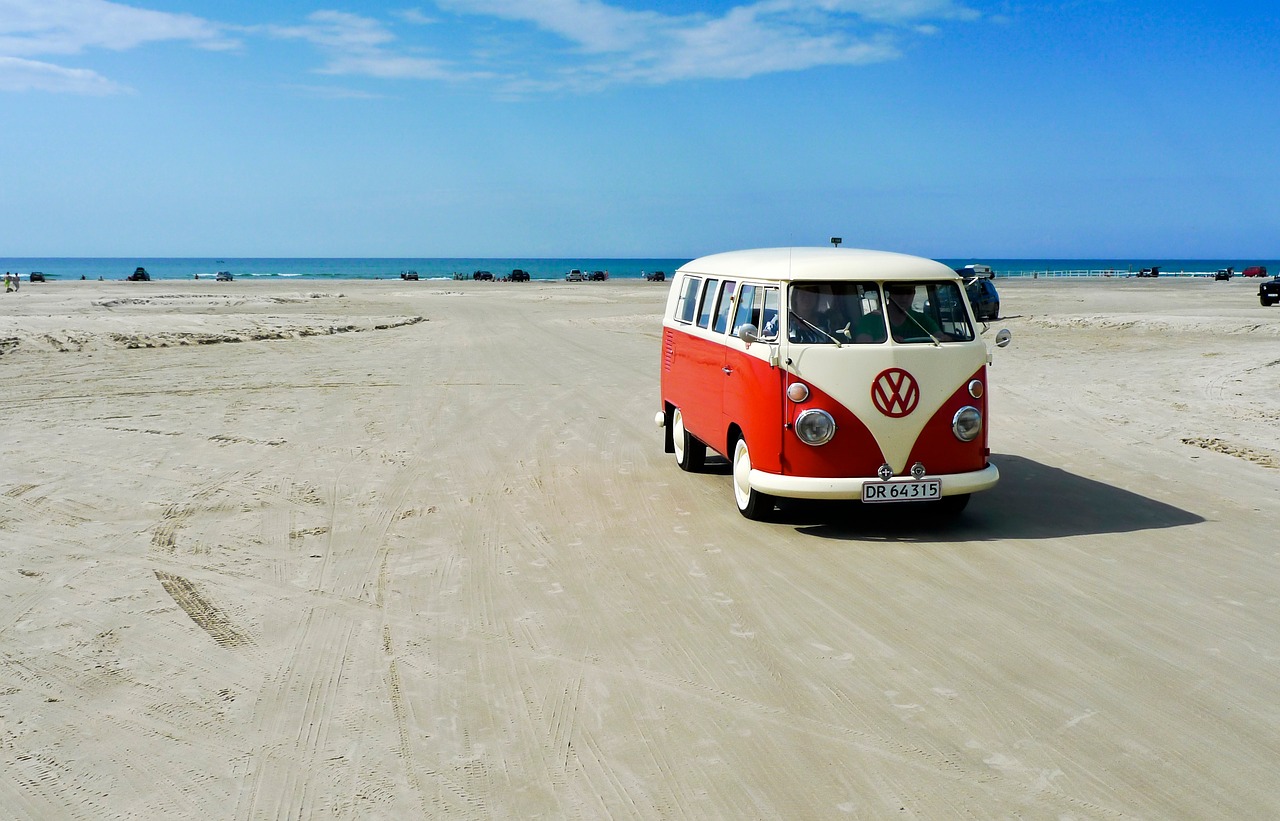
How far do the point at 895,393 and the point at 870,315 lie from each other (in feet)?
2.24

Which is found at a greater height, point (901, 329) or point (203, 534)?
point (901, 329)

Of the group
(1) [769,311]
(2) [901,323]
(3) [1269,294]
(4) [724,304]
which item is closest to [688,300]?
(4) [724,304]

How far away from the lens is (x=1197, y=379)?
17.2 m

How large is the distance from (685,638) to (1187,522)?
4897mm

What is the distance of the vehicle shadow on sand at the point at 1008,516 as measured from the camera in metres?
8.30

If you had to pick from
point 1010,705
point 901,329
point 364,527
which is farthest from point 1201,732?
point 364,527

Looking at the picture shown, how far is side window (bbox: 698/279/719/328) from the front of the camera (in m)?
9.85

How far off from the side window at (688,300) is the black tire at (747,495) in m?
2.02

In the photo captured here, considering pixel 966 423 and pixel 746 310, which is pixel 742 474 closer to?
pixel 746 310

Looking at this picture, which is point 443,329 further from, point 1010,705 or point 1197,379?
point 1010,705

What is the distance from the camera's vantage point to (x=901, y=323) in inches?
327

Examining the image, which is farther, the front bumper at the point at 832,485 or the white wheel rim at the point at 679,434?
the white wheel rim at the point at 679,434

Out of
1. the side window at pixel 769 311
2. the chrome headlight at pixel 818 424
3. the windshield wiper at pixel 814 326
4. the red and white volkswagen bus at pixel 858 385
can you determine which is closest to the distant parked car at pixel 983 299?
the red and white volkswagen bus at pixel 858 385

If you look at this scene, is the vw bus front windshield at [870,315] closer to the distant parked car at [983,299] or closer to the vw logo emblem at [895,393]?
the vw logo emblem at [895,393]
